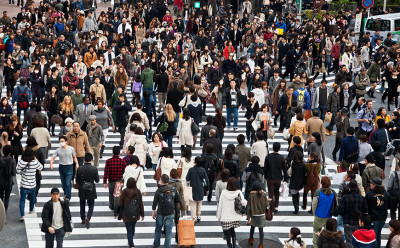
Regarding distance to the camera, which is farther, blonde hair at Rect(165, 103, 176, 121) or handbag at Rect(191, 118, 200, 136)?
blonde hair at Rect(165, 103, 176, 121)

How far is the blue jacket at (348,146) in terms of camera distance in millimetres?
16750

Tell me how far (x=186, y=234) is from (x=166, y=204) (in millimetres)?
862

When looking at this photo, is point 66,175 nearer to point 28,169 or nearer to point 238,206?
point 28,169

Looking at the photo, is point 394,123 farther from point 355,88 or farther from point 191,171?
point 191,171

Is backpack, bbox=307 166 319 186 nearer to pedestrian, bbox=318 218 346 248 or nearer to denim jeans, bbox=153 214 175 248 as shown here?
denim jeans, bbox=153 214 175 248

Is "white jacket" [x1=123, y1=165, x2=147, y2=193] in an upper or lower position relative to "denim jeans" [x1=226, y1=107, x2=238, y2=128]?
lower

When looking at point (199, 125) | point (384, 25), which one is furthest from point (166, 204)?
point (384, 25)

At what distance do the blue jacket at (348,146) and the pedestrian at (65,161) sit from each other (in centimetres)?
575

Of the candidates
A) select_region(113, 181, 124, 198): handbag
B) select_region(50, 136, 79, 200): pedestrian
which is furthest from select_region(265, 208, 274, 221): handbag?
select_region(50, 136, 79, 200): pedestrian

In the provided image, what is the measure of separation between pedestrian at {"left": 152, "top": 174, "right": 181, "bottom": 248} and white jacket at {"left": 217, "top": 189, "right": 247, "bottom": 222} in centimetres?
77

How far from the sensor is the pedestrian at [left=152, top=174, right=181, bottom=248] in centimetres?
1330

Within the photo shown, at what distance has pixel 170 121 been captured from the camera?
18.5m

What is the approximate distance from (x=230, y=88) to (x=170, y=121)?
2.95 metres

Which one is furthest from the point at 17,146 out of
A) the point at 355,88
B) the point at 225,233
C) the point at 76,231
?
the point at 355,88
